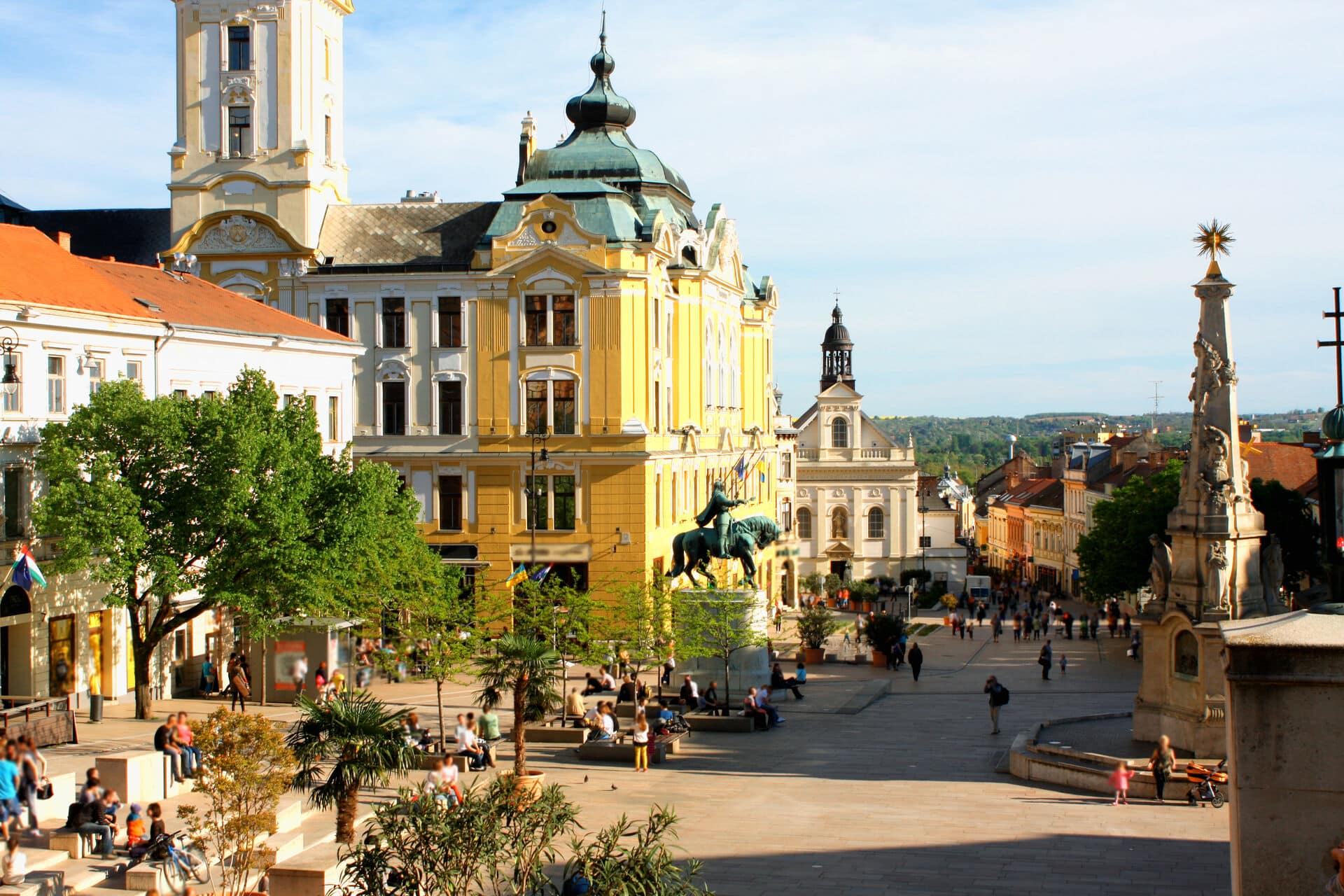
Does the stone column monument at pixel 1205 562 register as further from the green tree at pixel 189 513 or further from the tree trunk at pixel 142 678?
the tree trunk at pixel 142 678

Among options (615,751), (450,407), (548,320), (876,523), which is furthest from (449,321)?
(876,523)

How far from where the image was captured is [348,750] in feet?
63.1

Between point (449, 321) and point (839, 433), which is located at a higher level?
point (449, 321)

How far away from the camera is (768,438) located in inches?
3221

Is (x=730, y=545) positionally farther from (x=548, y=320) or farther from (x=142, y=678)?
(x=142, y=678)

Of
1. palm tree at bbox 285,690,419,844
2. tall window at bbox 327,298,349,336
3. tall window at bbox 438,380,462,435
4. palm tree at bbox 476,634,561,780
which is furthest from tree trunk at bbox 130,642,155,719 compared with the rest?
tall window at bbox 327,298,349,336

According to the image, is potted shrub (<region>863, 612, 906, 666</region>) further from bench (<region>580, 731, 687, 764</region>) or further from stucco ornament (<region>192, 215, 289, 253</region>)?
stucco ornament (<region>192, 215, 289, 253</region>)

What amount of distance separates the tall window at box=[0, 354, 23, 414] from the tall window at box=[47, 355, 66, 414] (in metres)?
0.98

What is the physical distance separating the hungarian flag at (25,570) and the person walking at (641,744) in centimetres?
1338

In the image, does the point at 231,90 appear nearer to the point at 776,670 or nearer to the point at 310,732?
the point at 776,670

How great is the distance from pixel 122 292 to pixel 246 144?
18163 mm

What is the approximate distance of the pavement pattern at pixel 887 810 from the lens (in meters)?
20.2

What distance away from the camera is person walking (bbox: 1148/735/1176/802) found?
26.0 m

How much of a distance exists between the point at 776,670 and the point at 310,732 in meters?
25.9
